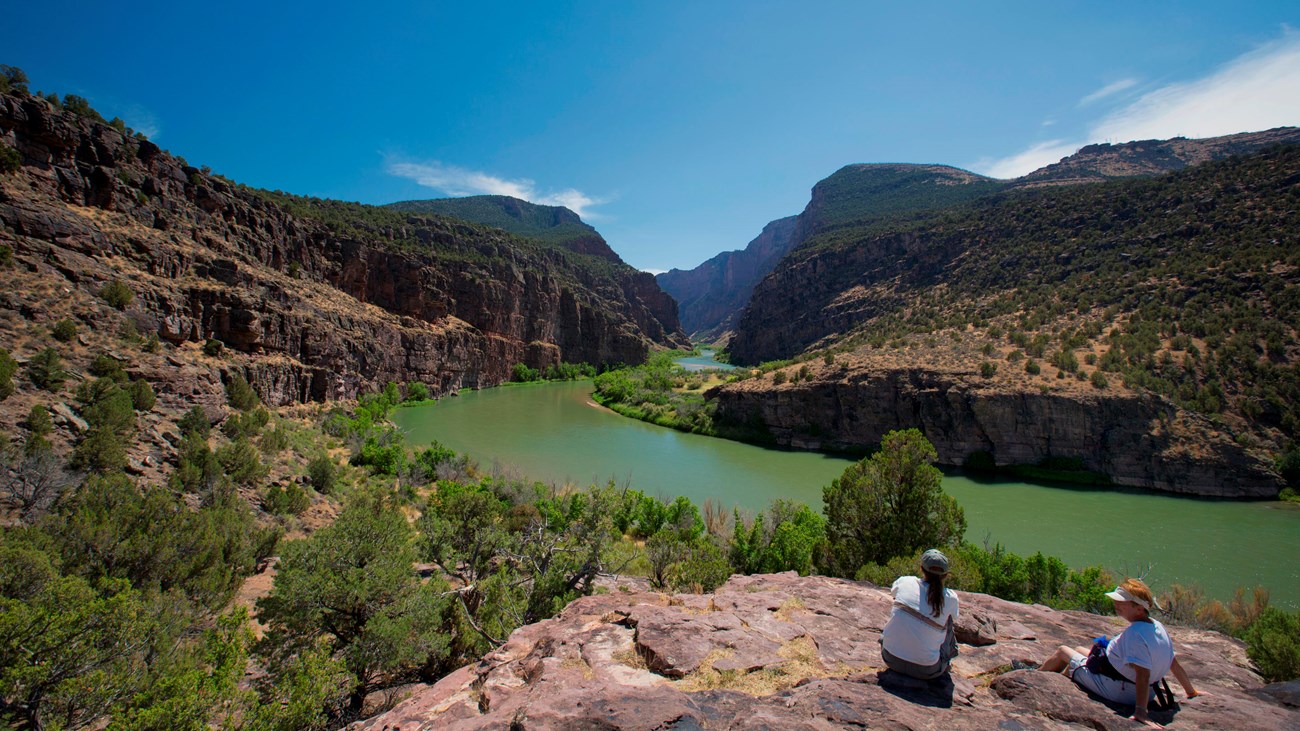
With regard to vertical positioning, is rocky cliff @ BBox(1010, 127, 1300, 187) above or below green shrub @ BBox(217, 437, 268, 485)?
above

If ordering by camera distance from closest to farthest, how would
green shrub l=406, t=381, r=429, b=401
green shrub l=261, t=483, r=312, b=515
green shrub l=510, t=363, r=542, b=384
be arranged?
green shrub l=261, t=483, r=312, b=515, green shrub l=406, t=381, r=429, b=401, green shrub l=510, t=363, r=542, b=384

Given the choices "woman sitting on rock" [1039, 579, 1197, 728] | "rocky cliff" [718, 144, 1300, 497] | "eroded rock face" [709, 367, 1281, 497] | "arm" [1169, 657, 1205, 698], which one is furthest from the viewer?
"rocky cliff" [718, 144, 1300, 497]

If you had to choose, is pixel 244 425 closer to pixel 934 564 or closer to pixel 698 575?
pixel 698 575

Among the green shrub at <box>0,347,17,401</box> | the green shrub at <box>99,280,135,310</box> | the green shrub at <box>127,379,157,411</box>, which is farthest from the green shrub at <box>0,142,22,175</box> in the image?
the green shrub at <box>0,347,17,401</box>

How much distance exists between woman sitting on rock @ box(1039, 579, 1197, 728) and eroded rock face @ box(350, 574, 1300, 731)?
19cm

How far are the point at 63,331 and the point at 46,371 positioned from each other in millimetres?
3185

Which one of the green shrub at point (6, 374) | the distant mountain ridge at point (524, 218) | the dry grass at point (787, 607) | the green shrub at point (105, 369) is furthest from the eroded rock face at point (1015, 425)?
the distant mountain ridge at point (524, 218)

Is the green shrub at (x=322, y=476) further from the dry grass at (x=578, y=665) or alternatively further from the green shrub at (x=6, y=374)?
the dry grass at (x=578, y=665)

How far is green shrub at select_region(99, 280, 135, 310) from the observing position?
69.1 feet

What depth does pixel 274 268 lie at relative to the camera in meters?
44.7

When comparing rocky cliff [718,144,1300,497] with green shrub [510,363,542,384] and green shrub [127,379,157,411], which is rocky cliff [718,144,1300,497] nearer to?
green shrub [127,379,157,411]

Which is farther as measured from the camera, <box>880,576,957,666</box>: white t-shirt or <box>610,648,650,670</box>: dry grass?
<box>610,648,650,670</box>: dry grass

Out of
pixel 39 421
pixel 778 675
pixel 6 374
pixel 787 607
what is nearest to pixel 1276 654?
pixel 787 607

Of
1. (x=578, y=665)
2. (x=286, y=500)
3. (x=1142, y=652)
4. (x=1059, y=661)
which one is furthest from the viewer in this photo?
(x=286, y=500)
